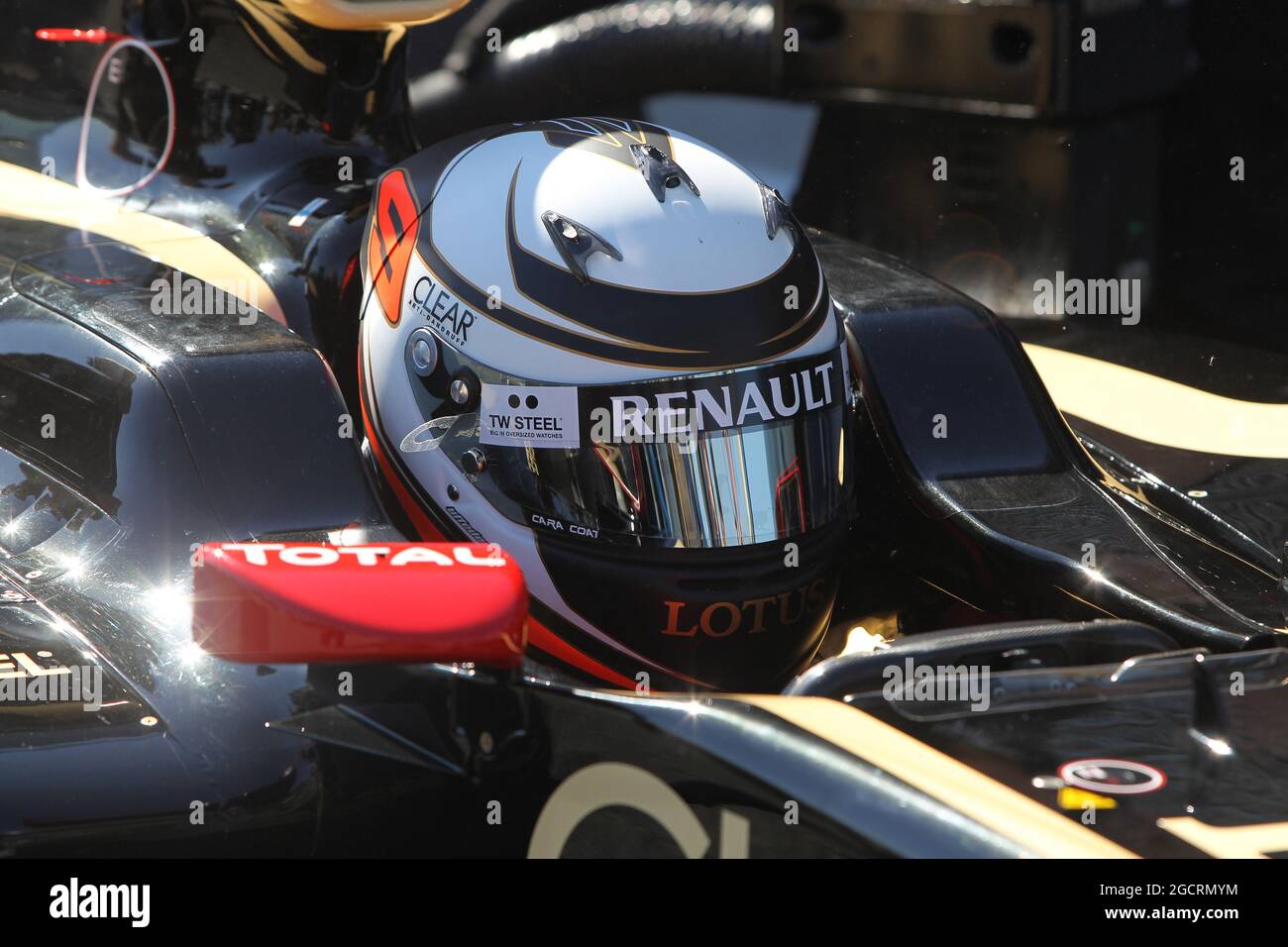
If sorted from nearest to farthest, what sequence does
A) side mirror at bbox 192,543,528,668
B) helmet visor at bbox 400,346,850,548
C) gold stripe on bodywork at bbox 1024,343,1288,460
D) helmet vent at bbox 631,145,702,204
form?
1. side mirror at bbox 192,543,528,668
2. helmet visor at bbox 400,346,850,548
3. helmet vent at bbox 631,145,702,204
4. gold stripe on bodywork at bbox 1024,343,1288,460

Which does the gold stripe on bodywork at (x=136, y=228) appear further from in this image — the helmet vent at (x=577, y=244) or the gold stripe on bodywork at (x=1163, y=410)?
the gold stripe on bodywork at (x=1163, y=410)

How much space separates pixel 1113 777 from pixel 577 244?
817mm

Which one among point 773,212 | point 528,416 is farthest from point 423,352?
point 773,212

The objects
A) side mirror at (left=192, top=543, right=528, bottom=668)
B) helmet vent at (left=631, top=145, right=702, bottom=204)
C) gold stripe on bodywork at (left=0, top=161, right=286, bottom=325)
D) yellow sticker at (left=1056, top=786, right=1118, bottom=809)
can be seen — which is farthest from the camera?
gold stripe on bodywork at (left=0, top=161, right=286, bottom=325)

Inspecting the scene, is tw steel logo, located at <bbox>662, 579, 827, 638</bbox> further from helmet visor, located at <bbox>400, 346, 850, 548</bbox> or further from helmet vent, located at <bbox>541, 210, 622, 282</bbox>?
helmet vent, located at <bbox>541, 210, 622, 282</bbox>

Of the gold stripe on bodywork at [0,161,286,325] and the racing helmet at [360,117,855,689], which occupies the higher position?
the gold stripe on bodywork at [0,161,286,325]

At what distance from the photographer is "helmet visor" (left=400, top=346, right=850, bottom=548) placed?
68.6 inches

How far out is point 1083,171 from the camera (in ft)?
12.1

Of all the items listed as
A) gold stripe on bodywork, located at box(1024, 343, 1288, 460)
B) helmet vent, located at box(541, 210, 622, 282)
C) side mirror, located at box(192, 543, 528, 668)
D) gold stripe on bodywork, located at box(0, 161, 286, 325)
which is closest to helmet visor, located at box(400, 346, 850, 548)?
helmet vent, located at box(541, 210, 622, 282)

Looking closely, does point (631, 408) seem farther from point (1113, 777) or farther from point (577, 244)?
point (1113, 777)

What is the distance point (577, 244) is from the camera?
1.81 m

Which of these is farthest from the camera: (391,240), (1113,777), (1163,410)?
(1163,410)
